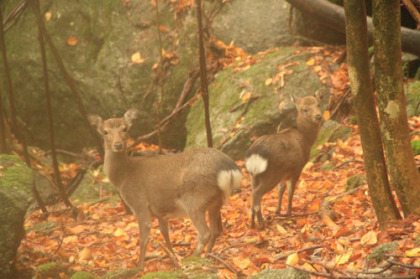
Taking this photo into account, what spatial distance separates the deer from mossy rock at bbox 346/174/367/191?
182cm

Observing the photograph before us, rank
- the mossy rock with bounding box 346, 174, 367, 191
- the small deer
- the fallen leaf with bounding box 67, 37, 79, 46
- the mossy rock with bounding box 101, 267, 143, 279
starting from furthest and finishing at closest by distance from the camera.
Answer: the fallen leaf with bounding box 67, 37, 79, 46 → the mossy rock with bounding box 346, 174, 367, 191 → the small deer → the mossy rock with bounding box 101, 267, 143, 279

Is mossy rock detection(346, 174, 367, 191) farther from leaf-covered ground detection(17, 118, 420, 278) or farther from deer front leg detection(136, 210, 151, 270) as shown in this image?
deer front leg detection(136, 210, 151, 270)

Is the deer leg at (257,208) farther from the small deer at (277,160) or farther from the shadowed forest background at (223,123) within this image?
the shadowed forest background at (223,123)

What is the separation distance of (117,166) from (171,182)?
A: 76 centimetres

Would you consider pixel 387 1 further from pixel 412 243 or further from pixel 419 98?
pixel 419 98

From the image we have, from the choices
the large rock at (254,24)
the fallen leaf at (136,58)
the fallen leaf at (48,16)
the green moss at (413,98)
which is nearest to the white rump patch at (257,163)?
Answer: the green moss at (413,98)

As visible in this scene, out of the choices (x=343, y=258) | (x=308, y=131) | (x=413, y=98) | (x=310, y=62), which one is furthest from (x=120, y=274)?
(x=310, y=62)

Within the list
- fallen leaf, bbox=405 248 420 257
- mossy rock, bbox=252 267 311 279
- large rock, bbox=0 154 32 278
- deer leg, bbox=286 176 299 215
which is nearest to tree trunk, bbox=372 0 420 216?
fallen leaf, bbox=405 248 420 257

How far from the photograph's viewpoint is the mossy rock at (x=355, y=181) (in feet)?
21.7

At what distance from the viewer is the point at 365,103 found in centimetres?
418

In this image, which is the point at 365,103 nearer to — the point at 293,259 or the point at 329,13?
the point at 293,259

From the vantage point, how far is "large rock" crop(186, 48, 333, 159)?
9195 millimetres

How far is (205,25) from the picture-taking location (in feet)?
36.0

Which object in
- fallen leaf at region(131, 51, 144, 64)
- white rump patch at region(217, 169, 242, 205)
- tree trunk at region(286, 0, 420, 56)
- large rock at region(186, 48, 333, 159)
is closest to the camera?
white rump patch at region(217, 169, 242, 205)
